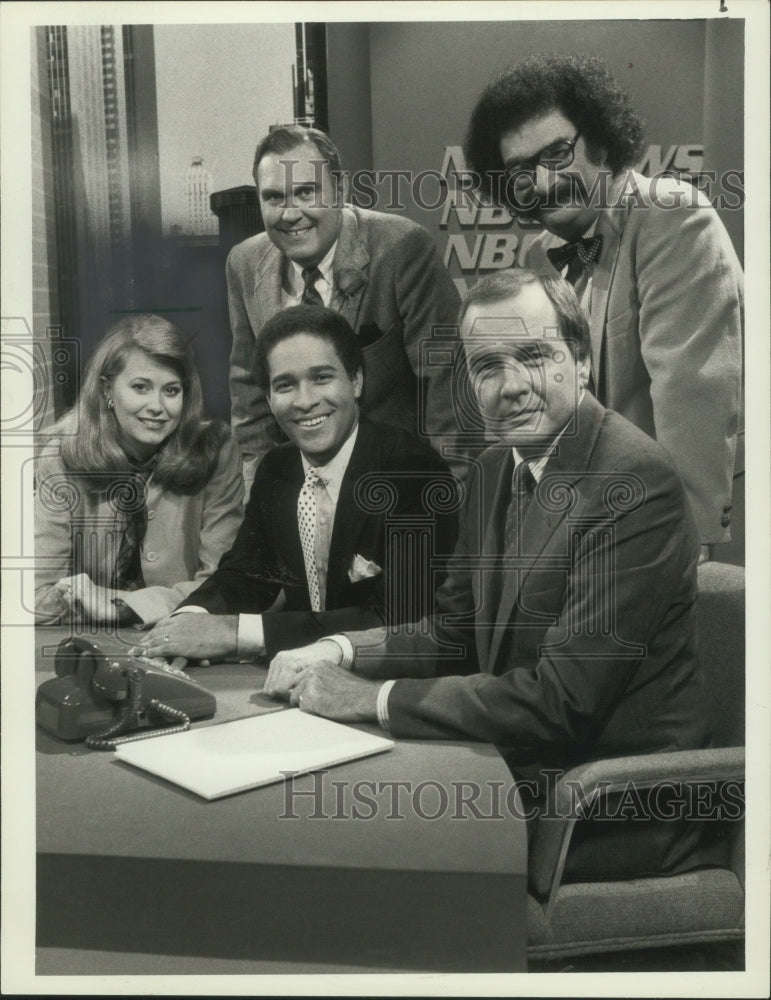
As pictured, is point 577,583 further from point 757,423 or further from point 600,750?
point 757,423

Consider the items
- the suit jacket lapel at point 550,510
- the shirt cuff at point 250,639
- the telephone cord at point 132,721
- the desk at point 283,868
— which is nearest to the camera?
the desk at point 283,868

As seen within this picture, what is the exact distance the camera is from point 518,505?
2.14m

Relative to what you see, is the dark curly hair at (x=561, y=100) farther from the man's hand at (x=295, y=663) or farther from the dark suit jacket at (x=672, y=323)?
the man's hand at (x=295, y=663)

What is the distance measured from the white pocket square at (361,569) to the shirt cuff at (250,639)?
24cm

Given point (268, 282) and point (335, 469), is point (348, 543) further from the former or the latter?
point (268, 282)

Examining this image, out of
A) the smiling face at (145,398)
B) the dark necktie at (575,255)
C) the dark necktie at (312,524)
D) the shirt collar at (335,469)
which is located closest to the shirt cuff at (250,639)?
the dark necktie at (312,524)

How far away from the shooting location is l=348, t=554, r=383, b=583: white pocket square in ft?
7.20

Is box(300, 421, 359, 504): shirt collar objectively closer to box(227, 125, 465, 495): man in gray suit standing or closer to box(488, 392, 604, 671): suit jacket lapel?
box(227, 125, 465, 495): man in gray suit standing

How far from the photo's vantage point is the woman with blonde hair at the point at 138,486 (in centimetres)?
222

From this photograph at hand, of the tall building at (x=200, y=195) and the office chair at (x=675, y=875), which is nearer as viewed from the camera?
the office chair at (x=675, y=875)

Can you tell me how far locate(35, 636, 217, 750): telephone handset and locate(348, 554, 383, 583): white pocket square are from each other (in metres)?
0.42

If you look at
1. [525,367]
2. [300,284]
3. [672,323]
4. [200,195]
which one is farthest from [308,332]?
[672,323]

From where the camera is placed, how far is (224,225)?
2.18 metres

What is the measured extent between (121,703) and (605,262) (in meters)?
1.45
